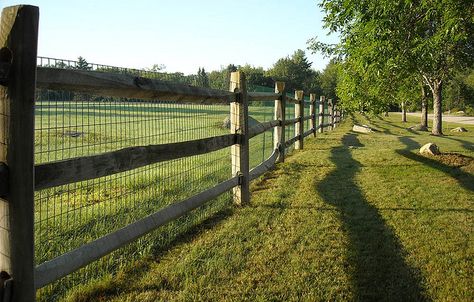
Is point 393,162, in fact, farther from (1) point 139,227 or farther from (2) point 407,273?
(1) point 139,227

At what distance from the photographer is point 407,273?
3521mm

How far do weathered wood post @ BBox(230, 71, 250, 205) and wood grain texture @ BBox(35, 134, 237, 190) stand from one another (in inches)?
41.4

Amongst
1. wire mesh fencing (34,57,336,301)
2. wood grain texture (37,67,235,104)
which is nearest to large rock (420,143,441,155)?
wire mesh fencing (34,57,336,301)

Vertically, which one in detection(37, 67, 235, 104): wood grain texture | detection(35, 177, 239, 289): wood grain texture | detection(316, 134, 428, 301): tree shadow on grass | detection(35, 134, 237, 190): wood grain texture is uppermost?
detection(37, 67, 235, 104): wood grain texture

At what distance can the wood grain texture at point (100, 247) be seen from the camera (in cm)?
260

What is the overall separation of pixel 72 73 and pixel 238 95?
3114 millimetres

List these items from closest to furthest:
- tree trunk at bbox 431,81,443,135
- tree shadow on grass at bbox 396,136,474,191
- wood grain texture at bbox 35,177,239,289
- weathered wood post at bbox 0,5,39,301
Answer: weathered wood post at bbox 0,5,39,301 < wood grain texture at bbox 35,177,239,289 < tree shadow on grass at bbox 396,136,474,191 < tree trunk at bbox 431,81,443,135

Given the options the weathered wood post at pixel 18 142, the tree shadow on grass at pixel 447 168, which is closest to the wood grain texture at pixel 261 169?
the tree shadow on grass at pixel 447 168

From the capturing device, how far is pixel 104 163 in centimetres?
301

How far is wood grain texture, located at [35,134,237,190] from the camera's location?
249 cm

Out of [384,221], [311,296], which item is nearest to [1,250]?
[311,296]

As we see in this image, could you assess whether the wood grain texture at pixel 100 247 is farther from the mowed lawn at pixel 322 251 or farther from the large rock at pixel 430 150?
the large rock at pixel 430 150

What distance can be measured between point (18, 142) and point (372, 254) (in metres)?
3.19

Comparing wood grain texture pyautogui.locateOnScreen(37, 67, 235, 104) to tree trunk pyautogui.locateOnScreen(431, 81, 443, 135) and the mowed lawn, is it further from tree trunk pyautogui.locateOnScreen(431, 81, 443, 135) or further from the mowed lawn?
tree trunk pyautogui.locateOnScreen(431, 81, 443, 135)
